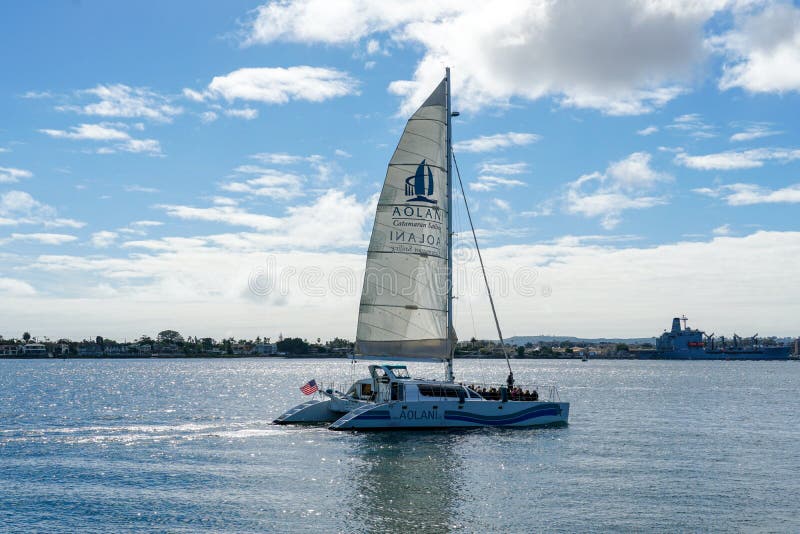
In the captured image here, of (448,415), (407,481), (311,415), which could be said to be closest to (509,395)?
(448,415)

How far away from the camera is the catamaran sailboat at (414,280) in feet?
147

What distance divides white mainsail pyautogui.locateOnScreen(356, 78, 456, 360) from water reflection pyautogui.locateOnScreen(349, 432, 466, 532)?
18.8ft

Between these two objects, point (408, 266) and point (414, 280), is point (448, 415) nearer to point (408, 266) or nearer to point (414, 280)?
point (414, 280)

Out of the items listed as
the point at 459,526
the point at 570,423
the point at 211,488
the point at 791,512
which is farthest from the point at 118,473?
the point at 570,423

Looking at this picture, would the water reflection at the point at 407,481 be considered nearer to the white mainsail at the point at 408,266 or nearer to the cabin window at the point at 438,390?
the cabin window at the point at 438,390

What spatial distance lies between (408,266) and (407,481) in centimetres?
1691

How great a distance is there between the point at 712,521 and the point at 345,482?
1301 cm

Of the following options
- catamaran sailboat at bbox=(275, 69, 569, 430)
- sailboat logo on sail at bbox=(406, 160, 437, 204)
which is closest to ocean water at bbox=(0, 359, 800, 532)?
catamaran sailboat at bbox=(275, 69, 569, 430)

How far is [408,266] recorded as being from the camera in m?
45.2

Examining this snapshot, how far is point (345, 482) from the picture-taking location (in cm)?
2997

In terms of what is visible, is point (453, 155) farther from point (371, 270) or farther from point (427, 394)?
point (427, 394)

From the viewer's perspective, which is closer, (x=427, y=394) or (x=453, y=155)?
(x=427, y=394)

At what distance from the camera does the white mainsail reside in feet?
147

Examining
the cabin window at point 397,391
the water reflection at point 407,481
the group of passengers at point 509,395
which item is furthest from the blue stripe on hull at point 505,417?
the cabin window at point 397,391
